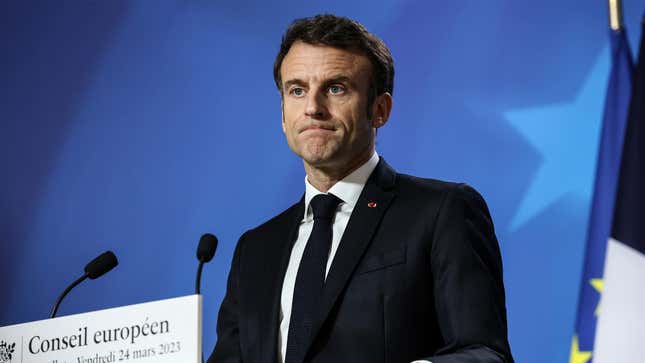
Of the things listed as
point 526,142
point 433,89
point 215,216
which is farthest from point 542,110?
point 215,216

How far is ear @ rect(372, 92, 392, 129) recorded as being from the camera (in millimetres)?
2393

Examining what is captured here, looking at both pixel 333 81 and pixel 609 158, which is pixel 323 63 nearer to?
pixel 333 81

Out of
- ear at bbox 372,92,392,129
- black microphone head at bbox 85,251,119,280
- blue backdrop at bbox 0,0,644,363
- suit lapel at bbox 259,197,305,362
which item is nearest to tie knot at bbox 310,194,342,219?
suit lapel at bbox 259,197,305,362

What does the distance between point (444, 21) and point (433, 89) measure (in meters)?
0.30

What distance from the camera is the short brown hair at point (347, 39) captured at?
7.68 feet

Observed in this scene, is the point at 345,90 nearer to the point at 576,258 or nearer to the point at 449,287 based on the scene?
the point at 449,287

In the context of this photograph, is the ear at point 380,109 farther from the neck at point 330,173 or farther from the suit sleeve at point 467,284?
the suit sleeve at point 467,284

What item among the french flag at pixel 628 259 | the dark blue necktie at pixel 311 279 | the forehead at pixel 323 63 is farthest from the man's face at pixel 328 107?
the french flag at pixel 628 259

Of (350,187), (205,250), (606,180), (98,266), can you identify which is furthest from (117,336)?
(606,180)

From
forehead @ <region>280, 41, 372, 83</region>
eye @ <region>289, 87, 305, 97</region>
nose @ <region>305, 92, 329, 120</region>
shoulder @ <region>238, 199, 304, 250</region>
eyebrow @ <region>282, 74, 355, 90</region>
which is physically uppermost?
forehead @ <region>280, 41, 372, 83</region>

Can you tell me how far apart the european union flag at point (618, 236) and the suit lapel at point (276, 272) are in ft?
4.60

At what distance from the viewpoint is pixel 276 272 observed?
2285 millimetres

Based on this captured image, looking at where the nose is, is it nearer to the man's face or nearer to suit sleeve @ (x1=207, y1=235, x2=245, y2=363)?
the man's face

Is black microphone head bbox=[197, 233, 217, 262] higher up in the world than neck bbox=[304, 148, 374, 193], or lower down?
lower down
